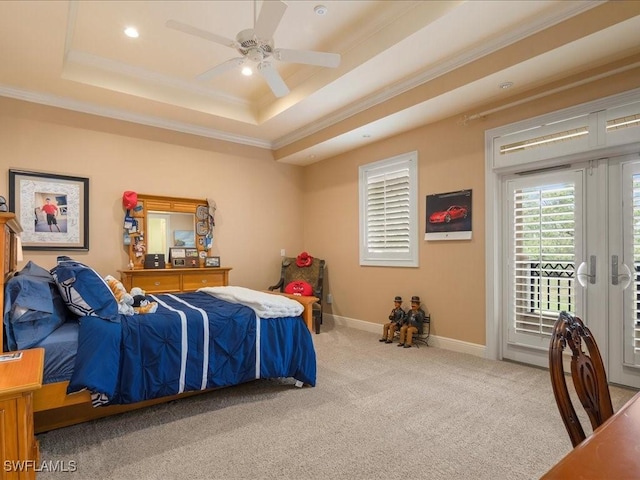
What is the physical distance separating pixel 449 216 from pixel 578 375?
3268 mm

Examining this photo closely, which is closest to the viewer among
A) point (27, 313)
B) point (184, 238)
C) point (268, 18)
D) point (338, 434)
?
point (27, 313)

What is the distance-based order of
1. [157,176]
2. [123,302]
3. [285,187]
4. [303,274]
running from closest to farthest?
1. [123,302]
2. [157,176]
3. [303,274]
4. [285,187]

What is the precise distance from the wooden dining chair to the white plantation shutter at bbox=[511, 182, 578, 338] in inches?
99.0

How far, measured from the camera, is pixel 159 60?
404 centimetres

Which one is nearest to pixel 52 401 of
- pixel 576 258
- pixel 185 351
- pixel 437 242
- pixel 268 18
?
pixel 185 351

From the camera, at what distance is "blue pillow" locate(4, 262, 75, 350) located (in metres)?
2.02

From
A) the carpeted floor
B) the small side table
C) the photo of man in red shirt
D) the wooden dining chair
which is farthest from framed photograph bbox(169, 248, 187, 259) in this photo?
the wooden dining chair

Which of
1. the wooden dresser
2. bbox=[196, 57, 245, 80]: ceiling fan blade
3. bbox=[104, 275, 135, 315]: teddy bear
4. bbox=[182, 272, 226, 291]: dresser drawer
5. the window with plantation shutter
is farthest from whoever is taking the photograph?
bbox=[182, 272, 226, 291]: dresser drawer

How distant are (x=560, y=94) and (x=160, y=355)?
13.1ft

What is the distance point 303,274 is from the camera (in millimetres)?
5824

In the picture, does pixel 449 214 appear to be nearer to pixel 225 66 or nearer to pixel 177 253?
pixel 225 66

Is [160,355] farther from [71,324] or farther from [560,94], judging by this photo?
[560,94]

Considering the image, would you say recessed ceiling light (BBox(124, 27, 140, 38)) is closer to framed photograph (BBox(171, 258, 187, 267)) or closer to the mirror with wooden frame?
the mirror with wooden frame

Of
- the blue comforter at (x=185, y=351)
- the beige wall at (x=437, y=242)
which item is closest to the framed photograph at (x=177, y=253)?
the blue comforter at (x=185, y=351)
